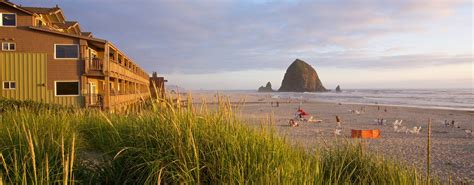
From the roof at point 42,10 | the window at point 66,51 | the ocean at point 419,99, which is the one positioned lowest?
the ocean at point 419,99

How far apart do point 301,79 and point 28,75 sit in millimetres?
151981

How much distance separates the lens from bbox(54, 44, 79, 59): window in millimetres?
21844

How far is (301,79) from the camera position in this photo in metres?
168

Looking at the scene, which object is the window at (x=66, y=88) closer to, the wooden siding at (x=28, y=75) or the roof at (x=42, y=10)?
the wooden siding at (x=28, y=75)

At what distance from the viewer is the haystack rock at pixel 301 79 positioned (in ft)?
549

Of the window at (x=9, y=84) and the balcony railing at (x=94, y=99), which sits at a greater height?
the window at (x=9, y=84)

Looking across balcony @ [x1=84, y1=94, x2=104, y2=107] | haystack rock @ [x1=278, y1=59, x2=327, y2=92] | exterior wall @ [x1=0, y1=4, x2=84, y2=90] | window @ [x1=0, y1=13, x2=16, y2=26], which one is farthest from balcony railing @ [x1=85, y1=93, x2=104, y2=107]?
haystack rock @ [x1=278, y1=59, x2=327, y2=92]

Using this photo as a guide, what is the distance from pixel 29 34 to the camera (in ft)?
71.9

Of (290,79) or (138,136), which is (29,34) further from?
(290,79)

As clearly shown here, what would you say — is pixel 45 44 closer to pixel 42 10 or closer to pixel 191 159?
pixel 42 10

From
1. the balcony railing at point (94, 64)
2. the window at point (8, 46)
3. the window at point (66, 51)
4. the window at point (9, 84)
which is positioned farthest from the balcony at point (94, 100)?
the window at point (8, 46)

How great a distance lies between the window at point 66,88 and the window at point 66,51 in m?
1.52

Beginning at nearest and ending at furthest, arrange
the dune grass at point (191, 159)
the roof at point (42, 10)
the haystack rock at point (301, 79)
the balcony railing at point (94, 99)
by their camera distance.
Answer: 1. the dune grass at point (191, 159)
2. the balcony railing at point (94, 99)
3. the roof at point (42, 10)
4. the haystack rock at point (301, 79)

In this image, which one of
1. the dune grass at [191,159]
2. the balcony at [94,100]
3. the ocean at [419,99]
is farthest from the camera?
the ocean at [419,99]
